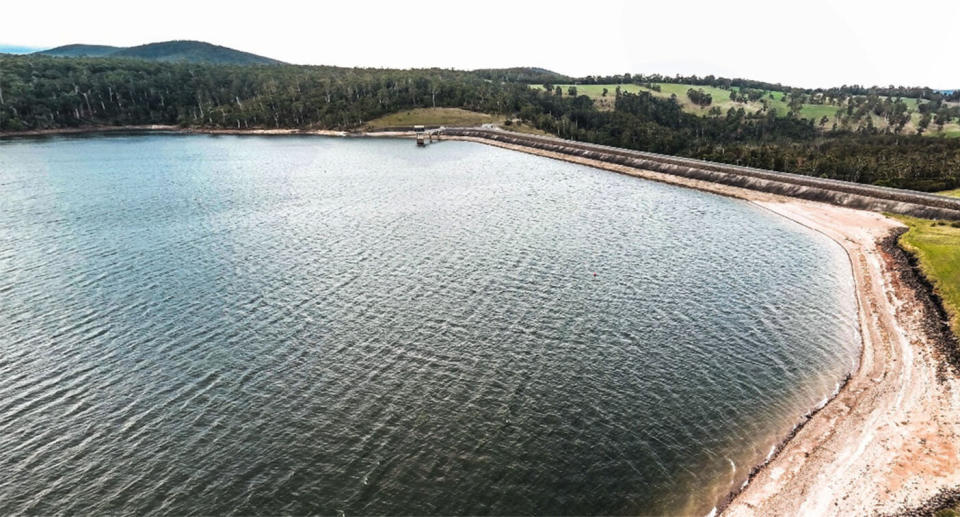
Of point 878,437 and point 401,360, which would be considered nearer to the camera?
point 878,437

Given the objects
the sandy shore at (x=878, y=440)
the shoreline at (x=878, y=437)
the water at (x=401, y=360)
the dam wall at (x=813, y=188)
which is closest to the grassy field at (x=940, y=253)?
the shoreline at (x=878, y=437)

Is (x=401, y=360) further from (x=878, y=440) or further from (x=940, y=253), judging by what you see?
(x=940, y=253)

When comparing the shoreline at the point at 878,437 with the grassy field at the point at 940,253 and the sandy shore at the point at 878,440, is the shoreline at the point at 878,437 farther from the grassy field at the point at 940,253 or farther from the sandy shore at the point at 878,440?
the grassy field at the point at 940,253

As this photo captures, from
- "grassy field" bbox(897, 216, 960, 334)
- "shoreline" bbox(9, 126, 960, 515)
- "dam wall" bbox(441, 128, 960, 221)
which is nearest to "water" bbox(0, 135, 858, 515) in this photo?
"shoreline" bbox(9, 126, 960, 515)

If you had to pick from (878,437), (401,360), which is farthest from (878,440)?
(401,360)

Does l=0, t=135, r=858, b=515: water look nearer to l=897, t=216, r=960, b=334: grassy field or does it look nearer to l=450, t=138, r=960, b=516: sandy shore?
l=450, t=138, r=960, b=516: sandy shore

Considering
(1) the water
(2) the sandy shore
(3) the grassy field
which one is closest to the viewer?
(2) the sandy shore
